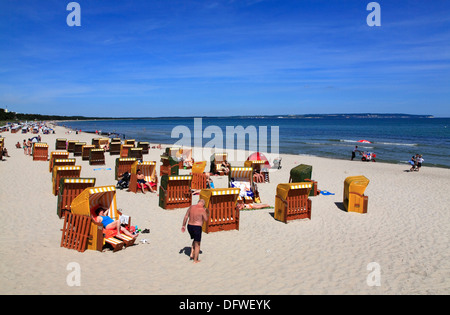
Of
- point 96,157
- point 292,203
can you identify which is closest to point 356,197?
point 292,203

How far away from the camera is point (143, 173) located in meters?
15.4

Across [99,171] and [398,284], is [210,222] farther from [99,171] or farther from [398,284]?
[99,171]

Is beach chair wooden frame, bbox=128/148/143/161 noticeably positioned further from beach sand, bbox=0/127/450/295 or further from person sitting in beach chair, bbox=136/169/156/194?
beach sand, bbox=0/127/450/295

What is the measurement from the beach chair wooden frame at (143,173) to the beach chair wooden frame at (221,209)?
538 centimetres

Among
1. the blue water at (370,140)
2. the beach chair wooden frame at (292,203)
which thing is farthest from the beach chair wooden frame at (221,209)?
the blue water at (370,140)

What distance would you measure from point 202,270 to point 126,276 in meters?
1.49

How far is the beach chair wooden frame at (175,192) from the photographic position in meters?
11.7

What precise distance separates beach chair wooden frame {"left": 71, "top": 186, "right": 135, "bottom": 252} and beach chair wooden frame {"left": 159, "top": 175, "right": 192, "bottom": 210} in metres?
2.57

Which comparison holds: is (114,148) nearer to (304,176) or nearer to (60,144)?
(60,144)

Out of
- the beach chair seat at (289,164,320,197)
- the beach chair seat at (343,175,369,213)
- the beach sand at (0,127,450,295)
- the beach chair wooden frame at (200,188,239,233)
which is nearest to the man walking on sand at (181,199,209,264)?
the beach sand at (0,127,450,295)

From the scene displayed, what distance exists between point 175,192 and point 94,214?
3.57 m

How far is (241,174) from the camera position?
13.5m

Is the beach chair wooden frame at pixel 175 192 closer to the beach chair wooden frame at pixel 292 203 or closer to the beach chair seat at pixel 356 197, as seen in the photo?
the beach chair wooden frame at pixel 292 203
